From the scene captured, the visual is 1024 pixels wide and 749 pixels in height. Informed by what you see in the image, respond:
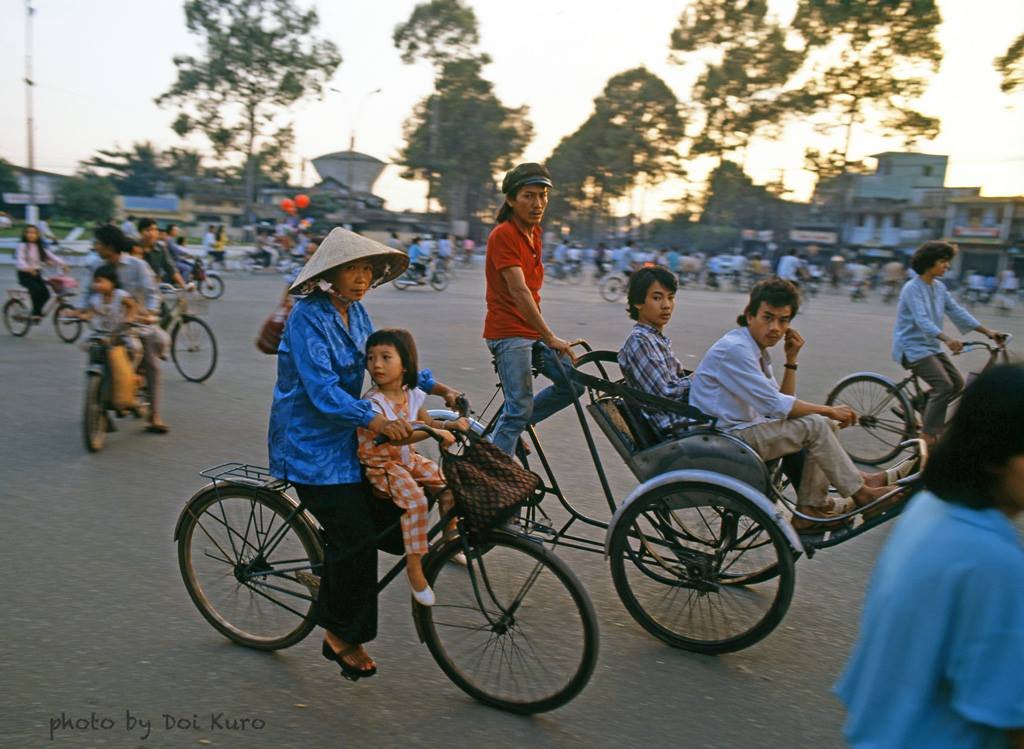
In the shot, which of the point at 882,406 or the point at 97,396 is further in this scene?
the point at 882,406

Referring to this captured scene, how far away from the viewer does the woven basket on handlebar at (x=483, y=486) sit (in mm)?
2590

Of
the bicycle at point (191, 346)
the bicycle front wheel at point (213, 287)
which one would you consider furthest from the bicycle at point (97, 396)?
the bicycle front wheel at point (213, 287)

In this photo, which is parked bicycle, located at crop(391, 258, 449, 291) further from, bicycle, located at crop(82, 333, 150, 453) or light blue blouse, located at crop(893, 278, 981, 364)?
light blue blouse, located at crop(893, 278, 981, 364)

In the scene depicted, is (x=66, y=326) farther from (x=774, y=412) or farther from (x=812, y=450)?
(x=812, y=450)

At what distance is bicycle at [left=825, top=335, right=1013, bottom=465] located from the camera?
6.00 metres

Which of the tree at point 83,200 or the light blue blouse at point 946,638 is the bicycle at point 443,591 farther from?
the tree at point 83,200

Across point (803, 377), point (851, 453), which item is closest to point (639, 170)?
point (803, 377)

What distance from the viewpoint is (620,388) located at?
339 centimetres

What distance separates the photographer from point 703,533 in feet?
11.1

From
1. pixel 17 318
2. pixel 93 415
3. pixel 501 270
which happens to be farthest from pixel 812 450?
pixel 17 318

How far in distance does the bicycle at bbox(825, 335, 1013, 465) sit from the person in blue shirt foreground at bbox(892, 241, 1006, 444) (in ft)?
0.41

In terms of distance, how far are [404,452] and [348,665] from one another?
773mm

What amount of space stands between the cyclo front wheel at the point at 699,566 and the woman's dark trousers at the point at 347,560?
3.43 ft

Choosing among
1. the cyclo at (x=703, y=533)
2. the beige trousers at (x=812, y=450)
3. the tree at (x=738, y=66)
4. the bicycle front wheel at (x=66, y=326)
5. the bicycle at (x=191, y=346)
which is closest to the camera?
the cyclo at (x=703, y=533)
